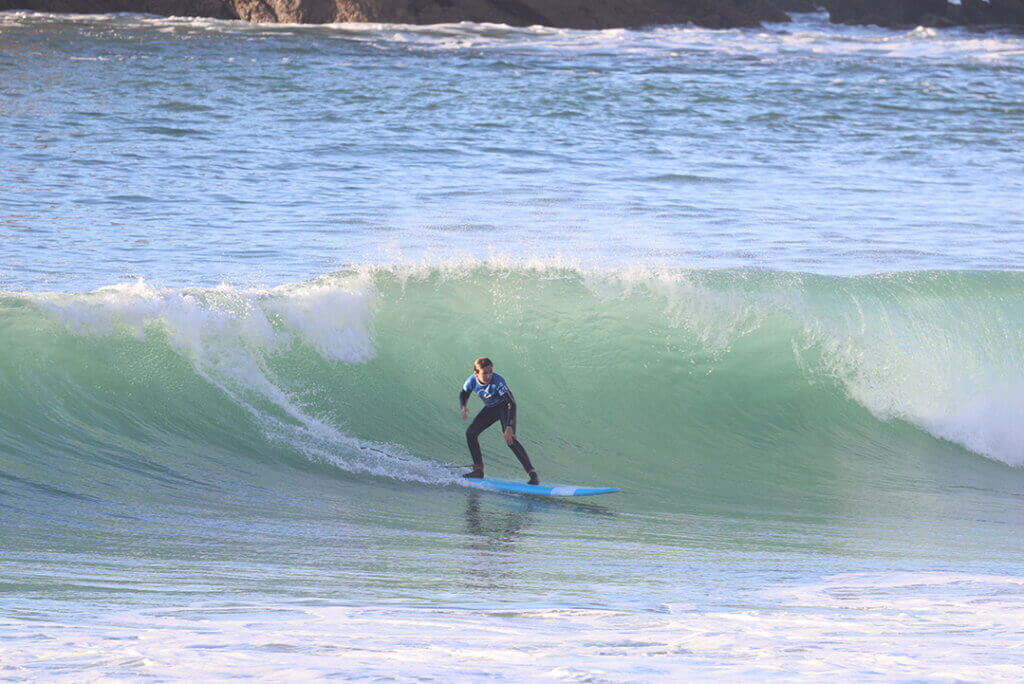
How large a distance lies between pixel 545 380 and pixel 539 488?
2515mm

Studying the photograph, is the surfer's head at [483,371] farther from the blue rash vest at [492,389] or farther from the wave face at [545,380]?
the wave face at [545,380]

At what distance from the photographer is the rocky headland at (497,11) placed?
34906mm

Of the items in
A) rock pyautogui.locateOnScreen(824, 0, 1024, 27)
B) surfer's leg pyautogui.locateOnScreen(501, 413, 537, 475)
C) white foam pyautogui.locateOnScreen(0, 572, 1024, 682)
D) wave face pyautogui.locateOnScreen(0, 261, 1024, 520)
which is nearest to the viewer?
white foam pyautogui.locateOnScreen(0, 572, 1024, 682)

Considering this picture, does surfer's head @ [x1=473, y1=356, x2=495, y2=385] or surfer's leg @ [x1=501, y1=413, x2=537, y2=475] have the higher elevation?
surfer's head @ [x1=473, y1=356, x2=495, y2=385]

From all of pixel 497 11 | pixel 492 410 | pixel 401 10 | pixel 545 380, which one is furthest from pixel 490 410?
pixel 497 11

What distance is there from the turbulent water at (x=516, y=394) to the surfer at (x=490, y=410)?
0.30m

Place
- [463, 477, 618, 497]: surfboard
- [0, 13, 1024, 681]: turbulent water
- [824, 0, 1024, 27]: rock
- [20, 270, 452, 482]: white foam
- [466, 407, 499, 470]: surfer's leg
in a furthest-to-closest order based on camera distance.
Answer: [824, 0, 1024, 27]: rock
[20, 270, 452, 482]: white foam
[466, 407, 499, 470]: surfer's leg
[463, 477, 618, 497]: surfboard
[0, 13, 1024, 681]: turbulent water

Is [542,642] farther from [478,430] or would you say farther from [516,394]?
[516,394]

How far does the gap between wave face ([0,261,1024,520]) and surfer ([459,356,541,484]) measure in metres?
0.35

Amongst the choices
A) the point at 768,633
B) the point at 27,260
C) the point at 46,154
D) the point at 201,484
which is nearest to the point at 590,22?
the point at 46,154

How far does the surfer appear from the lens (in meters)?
8.29

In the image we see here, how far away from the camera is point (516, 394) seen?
10.5 m

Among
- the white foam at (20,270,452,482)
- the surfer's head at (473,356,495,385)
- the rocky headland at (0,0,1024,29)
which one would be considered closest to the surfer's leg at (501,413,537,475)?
the surfer's head at (473,356,495,385)

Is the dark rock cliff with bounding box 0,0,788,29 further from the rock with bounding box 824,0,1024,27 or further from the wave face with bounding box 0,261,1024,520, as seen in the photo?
the wave face with bounding box 0,261,1024,520
